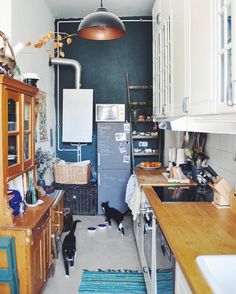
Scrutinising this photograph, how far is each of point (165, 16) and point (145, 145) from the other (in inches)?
94.8

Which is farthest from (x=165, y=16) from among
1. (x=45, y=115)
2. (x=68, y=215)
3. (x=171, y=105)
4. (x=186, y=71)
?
(x=68, y=215)

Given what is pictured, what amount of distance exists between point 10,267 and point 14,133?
0.95 metres

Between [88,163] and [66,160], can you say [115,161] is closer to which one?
[88,163]

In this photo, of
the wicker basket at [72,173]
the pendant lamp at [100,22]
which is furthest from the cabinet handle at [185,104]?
the wicker basket at [72,173]

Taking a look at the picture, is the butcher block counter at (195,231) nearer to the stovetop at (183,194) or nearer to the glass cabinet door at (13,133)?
the stovetop at (183,194)

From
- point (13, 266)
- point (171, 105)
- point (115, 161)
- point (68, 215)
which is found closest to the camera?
point (13, 266)

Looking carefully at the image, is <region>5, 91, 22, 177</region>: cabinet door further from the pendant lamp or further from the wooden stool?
the pendant lamp

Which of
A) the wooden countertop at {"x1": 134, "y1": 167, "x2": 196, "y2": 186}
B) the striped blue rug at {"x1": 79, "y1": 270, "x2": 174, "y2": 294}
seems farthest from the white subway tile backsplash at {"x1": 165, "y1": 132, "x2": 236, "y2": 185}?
the striped blue rug at {"x1": 79, "y1": 270, "x2": 174, "y2": 294}

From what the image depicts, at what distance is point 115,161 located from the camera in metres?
4.71

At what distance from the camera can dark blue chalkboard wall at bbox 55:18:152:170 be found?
16.3 feet

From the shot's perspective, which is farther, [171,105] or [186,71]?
[171,105]

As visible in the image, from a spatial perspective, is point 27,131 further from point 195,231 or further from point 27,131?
point 195,231

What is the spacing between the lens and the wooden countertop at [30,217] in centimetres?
212

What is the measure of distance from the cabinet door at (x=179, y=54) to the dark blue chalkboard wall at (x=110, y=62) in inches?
94.7
